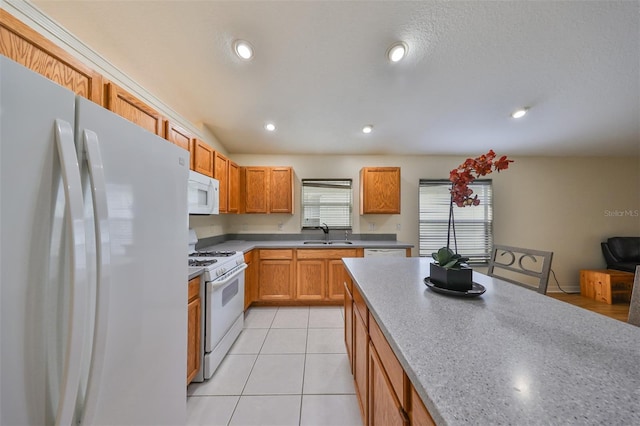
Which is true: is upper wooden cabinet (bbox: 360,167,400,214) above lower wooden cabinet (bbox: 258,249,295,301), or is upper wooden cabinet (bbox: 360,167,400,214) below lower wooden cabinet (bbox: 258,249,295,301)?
above

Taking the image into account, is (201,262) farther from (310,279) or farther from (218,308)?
(310,279)

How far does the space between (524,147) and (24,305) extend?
203 inches

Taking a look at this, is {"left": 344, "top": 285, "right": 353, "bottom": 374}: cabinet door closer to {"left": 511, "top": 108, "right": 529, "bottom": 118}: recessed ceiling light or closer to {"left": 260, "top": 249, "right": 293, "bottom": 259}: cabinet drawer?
{"left": 260, "top": 249, "right": 293, "bottom": 259}: cabinet drawer

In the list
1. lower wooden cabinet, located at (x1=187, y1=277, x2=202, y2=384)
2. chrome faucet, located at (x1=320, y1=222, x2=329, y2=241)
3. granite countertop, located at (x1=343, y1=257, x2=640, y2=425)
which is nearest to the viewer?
granite countertop, located at (x1=343, y1=257, x2=640, y2=425)

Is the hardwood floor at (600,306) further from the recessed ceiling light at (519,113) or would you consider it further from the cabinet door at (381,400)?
the cabinet door at (381,400)

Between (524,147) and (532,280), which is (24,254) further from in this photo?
(532,280)

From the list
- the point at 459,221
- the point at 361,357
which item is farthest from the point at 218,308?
the point at 459,221

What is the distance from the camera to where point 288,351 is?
80.7 inches

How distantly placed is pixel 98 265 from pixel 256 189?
2901 mm

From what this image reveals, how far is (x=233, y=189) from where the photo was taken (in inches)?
124

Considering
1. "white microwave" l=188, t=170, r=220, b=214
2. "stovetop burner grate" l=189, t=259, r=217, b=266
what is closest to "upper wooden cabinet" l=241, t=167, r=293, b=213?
"white microwave" l=188, t=170, r=220, b=214

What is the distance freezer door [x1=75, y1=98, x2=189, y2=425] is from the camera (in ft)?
2.19

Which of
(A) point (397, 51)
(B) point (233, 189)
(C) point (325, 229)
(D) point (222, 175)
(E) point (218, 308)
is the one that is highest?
(A) point (397, 51)

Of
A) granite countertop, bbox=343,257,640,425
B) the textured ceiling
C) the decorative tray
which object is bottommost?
granite countertop, bbox=343,257,640,425
